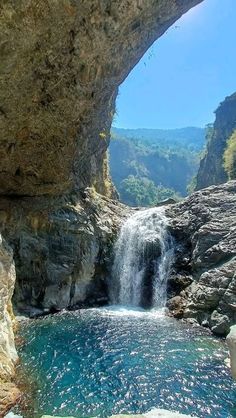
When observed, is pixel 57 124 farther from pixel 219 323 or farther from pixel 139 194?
pixel 139 194

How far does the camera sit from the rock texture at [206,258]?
1938 centimetres

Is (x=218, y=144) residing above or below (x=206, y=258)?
above

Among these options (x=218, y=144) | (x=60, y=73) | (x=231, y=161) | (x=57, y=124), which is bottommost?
(x=57, y=124)

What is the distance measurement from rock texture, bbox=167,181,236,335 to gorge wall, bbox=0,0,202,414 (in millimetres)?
5975

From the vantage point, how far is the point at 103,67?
20.0 metres

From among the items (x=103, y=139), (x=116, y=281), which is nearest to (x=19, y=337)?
(x=116, y=281)

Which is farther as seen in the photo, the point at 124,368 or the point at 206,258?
the point at 206,258

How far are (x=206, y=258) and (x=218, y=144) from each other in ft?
212

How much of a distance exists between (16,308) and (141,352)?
1014 centimetres

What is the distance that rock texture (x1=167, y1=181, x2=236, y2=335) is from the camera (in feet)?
63.6

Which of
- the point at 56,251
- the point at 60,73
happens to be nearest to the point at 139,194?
the point at 56,251

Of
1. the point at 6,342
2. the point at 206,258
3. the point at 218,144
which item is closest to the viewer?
the point at 6,342

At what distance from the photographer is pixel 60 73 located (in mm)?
18359

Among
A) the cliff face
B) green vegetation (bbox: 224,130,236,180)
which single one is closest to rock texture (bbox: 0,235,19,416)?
green vegetation (bbox: 224,130,236,180)
